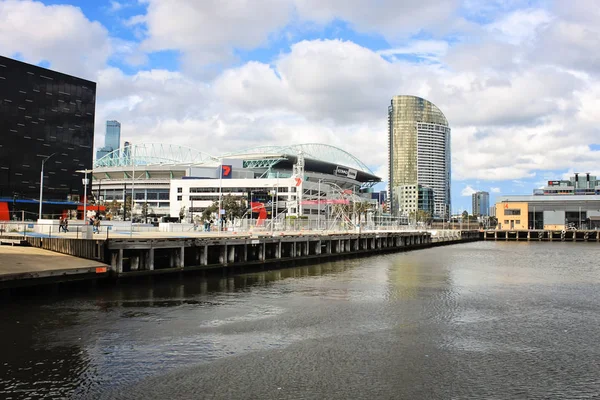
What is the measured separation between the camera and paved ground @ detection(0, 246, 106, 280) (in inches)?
1183

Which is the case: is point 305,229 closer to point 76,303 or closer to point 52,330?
point 76,303

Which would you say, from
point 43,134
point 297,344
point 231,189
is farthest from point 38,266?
point 231,189

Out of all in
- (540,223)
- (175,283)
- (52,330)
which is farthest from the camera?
(540,223)

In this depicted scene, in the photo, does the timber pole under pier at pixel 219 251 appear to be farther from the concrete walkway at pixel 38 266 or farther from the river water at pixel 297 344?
the river water at pixel 297 344

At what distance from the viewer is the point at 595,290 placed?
39.7 meters

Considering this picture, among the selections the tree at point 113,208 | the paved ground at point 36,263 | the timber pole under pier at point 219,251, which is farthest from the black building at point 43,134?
the paved ground at point 36,263

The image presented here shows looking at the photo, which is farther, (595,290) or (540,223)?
(540,223)

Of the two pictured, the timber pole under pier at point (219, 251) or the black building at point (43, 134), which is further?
the black building at point (43, 134)

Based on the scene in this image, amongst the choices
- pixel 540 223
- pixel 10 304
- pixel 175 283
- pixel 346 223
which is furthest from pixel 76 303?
pixel 540 223

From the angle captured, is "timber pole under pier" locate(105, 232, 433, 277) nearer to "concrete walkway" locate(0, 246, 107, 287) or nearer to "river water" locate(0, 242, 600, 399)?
"concrete walkway" locate(0, 246, 107, 287)

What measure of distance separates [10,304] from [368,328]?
19414 mm

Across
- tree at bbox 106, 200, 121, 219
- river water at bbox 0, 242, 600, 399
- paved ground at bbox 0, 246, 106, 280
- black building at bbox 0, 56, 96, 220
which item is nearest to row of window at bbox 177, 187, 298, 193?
tree at bbox 106, 200, 121, 219

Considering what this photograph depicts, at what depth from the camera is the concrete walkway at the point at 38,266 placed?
2920 cm

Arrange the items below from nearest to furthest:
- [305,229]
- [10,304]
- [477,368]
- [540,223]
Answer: [477,368]
[10,304]
[305,229]
[540,223]
